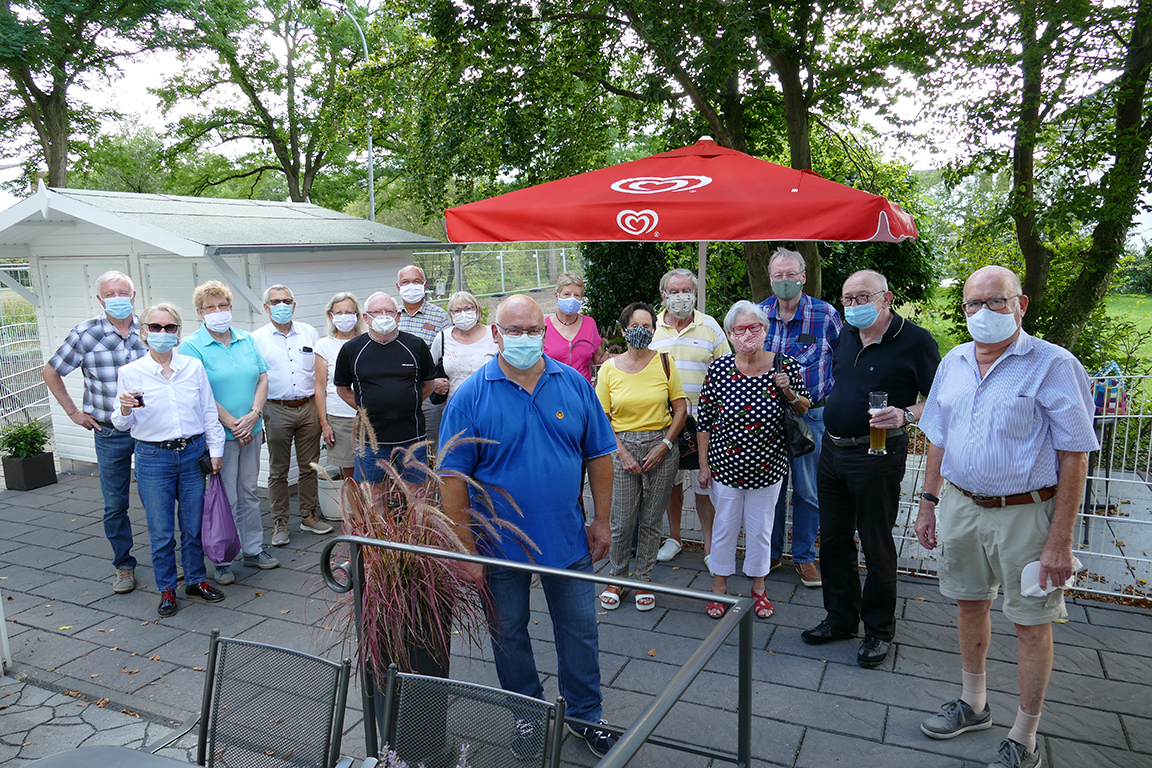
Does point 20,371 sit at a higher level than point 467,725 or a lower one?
higher

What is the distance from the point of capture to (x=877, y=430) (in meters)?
3.87

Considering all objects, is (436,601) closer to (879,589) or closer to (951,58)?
(879,589)

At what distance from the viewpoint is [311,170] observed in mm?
26812

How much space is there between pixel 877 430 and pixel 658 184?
7.86ft

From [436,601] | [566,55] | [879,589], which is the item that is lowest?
[879,589]

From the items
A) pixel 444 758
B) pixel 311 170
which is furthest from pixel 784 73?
pixel 311 170

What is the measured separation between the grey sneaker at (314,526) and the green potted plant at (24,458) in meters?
3.65

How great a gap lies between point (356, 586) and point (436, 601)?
31cm

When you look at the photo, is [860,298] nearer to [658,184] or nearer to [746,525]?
[746,525]

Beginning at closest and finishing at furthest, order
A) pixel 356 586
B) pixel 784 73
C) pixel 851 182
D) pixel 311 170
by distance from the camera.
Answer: pixel 356 586
pixel 784 73
pixel 851 182
pixel 311 170

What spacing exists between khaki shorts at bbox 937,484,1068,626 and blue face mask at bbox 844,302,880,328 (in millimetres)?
940

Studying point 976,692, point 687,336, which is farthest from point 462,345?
point 976,692

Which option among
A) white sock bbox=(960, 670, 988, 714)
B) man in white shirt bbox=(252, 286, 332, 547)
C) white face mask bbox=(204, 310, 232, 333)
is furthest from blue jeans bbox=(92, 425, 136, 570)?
white sock bbox=(960, 670, 988, 714)

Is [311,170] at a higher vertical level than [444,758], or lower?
higher
